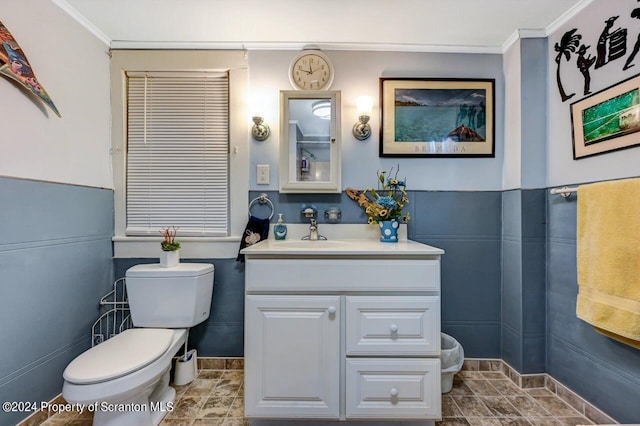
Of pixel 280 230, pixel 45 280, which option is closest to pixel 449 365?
pixel 280 230

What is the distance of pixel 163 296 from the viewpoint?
1580 millimetres

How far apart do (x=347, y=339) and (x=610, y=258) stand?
1.15 m

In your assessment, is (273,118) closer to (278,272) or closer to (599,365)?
(278,272)

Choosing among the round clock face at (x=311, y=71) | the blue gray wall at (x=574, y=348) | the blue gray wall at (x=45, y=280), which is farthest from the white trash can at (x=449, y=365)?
the blue gray wall at (x=45, y=280)

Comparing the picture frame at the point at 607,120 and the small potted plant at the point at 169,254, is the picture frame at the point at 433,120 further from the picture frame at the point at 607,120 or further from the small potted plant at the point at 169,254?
the small potted plant at the point at 169,254

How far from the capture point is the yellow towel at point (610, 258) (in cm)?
113

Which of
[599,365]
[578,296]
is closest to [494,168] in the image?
[578,296]

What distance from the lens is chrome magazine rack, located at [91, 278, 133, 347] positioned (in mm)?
1726

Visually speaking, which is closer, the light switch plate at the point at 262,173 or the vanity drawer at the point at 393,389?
the vanity drawer at the point at 393,389

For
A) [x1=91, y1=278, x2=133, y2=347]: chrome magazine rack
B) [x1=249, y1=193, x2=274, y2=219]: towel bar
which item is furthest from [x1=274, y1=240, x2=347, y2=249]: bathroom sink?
[x1=91, y1=278, x2=133, y2=347]: chrome magazine rack

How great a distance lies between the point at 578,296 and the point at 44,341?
2.56m

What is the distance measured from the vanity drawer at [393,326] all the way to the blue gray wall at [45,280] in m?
1.46

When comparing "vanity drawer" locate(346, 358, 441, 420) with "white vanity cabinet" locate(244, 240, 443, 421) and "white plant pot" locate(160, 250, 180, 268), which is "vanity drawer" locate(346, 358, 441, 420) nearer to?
"white vanity cabinet" locate(244, 240, 443, 421)

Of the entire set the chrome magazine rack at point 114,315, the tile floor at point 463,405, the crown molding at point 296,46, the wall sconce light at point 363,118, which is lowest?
the tile floor at point 463,405
